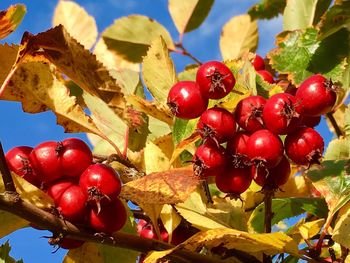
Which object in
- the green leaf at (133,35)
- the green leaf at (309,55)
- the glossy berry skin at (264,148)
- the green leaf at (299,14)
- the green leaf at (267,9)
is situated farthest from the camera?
the green leaf at (267,9)

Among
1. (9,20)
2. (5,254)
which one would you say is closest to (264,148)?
(9,20)

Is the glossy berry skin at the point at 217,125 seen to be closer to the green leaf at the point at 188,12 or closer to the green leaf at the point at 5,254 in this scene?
the green leaf at the point at 5,254

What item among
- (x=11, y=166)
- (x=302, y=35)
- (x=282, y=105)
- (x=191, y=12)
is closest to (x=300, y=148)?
(x=282, y=105)

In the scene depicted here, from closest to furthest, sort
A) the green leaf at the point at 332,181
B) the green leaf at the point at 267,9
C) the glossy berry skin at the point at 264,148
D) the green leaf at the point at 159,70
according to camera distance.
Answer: the glossy berry skin at the point at 264,148 < the green leaf at the point at 332,181 < the green leaf at the point at 159,70 < the green leaf at the point at 267,9

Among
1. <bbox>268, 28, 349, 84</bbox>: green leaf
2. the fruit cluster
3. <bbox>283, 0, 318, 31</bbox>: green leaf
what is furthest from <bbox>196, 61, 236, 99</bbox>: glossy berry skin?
<bbox>283, 0, 318, 31</bbox>: green leaf

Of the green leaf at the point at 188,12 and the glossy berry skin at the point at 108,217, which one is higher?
the green leaf at the point at 188,12

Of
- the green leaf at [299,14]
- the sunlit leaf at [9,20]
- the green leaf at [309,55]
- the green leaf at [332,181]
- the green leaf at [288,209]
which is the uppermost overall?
the sunlit leaf at [9,20]

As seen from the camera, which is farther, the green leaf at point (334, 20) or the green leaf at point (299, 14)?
the green leaf at point (299, 14)

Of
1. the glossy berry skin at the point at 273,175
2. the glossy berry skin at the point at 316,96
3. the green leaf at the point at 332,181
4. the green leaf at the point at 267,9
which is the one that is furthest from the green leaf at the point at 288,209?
the green leaf at the point at 267,9
